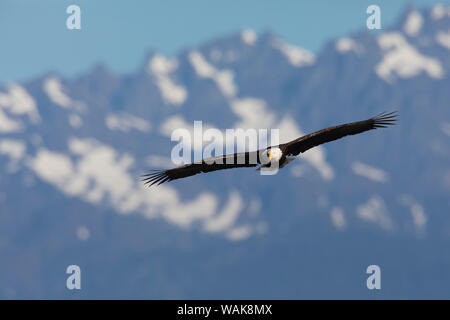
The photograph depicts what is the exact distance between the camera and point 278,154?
96.6 feet

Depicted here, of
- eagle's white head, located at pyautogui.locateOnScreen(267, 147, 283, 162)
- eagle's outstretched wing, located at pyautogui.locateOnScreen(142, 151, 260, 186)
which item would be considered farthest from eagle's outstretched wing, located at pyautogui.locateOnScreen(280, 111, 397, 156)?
eagle's outstretched wing, located at pyautogui.locateOnScreen(142, 151, 260, 186)

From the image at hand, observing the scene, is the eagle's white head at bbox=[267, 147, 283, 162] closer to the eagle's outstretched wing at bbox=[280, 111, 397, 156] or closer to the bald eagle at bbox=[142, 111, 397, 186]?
the bald eagle at bbox=[142, 111, 397, 186]

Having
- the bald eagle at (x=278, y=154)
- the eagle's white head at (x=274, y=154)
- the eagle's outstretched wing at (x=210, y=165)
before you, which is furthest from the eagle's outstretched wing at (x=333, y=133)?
the eagle's outstretched wing at (x=210, y=165)

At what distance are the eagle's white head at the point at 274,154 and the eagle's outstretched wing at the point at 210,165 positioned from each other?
1.39 metres

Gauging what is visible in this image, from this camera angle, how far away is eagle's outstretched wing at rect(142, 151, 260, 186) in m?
31.0

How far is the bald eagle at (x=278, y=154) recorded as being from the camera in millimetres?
29375

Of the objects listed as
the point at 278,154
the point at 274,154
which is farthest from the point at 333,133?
the point at 274,154

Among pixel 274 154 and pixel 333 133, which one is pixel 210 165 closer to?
pixel 274 154
